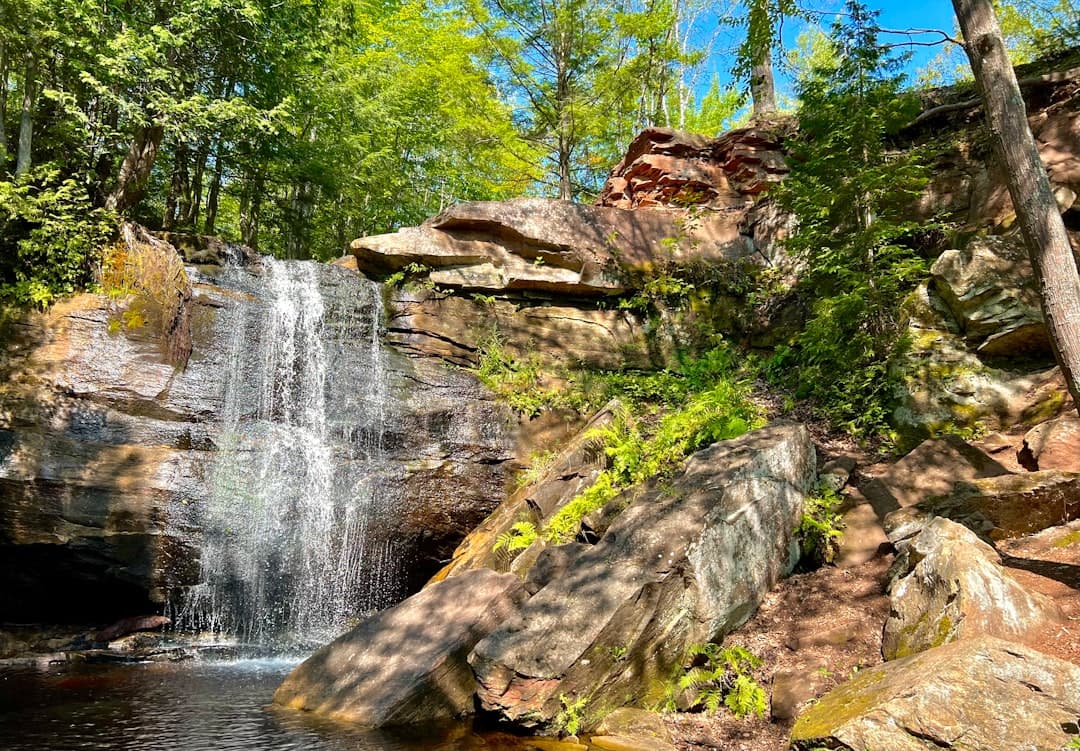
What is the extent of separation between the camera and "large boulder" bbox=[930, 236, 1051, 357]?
25.9 feet

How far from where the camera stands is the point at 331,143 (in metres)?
18.7

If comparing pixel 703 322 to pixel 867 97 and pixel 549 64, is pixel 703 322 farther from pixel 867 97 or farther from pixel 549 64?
pixel 549 64

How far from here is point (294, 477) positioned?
32.7ft

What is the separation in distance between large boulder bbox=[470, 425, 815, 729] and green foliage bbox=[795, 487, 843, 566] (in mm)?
129

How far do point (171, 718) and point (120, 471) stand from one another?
445cm

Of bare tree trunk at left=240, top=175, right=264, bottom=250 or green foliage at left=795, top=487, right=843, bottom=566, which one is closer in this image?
green foliage at left=795, top=487, right=843, bottom=566

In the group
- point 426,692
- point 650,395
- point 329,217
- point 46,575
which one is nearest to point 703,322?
point 650,395

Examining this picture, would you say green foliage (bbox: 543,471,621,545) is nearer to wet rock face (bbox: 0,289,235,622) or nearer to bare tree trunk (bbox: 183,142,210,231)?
wet rock face (bbox: 0,289,235,622)

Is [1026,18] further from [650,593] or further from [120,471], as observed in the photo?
[120,471]

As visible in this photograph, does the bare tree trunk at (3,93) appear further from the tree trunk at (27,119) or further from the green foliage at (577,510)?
the green foliage at (577,510)

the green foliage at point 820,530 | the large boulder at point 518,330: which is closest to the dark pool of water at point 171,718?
the green foliage at point 820,530

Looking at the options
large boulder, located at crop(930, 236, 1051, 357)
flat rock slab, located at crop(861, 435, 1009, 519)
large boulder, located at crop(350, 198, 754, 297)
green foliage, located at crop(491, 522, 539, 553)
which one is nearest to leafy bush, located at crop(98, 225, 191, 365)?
large boulder, located at crop(350, 198, 754, 297)

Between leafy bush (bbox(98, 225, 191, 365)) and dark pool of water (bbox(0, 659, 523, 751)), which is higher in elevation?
leafy bush (bbox(98, 225, 191, 365))

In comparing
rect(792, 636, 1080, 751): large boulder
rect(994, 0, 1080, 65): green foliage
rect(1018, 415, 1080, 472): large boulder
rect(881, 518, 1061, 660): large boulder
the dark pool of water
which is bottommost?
the dark pool of water
